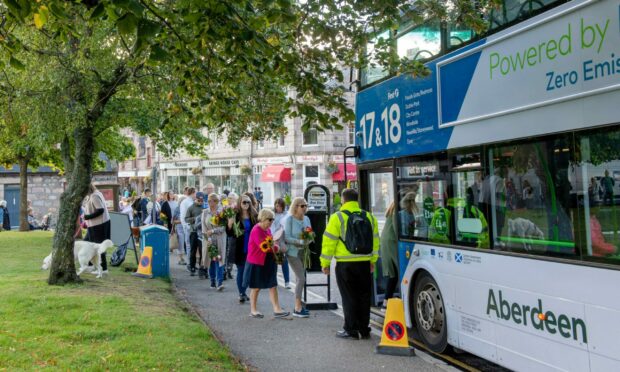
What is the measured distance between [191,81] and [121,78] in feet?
16.0

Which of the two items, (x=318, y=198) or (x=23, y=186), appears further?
(x=23, y=186)

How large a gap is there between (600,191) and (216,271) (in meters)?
8.98

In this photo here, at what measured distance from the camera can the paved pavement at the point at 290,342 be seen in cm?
672

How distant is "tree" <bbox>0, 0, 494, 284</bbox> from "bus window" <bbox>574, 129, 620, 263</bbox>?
2.04m

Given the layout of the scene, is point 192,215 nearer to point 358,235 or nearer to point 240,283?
point 240,283

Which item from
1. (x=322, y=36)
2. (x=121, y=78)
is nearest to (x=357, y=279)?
(x=322, y=36)

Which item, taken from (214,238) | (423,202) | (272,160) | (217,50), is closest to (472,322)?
(423,202)

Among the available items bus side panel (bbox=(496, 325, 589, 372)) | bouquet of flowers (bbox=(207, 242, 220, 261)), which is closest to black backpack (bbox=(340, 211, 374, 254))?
bus side panel (bbox=(496, 325, 589, 372))

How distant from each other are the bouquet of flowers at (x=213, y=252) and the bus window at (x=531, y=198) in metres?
6.85

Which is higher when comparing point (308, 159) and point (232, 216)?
point (308, 159)

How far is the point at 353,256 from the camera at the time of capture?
25.6 ft

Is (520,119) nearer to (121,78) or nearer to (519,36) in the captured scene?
(519,36)

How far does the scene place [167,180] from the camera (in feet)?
217

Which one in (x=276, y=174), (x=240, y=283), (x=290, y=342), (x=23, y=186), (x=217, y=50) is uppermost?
(x=276, y=174)
